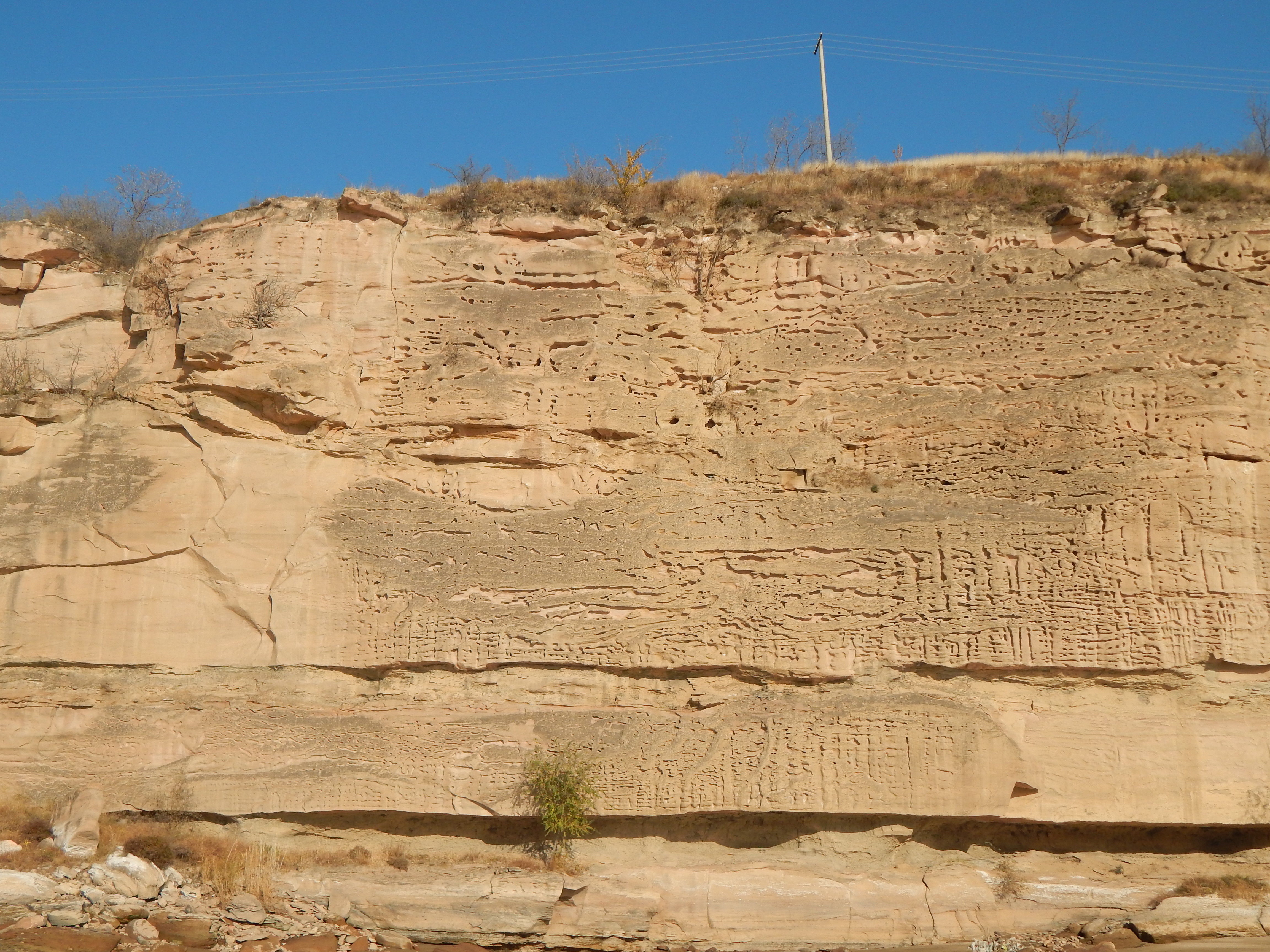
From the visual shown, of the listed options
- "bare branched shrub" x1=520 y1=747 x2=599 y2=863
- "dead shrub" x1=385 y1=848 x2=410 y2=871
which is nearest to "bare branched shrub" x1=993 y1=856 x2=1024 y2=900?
"bare branched shrub" x1=520 y1=747 x2=599 y2=863

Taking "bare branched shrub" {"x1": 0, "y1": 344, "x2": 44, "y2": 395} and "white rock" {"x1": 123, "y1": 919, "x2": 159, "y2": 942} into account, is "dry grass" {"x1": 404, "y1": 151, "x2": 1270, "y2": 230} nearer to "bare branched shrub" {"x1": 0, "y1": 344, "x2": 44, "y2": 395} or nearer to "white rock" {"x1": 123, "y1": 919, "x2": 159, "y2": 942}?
"bare branched shrub" {"x1": 0, "y1": 344, "x2": 44, "y2": 395}

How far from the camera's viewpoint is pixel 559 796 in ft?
22.3

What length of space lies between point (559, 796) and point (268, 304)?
4318 millimetres

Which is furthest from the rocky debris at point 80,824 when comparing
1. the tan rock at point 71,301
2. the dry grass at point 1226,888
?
the dry grass at point 1226,888

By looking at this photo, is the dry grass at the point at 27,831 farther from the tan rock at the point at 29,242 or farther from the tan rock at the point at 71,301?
the tan rock at the point at 29,242

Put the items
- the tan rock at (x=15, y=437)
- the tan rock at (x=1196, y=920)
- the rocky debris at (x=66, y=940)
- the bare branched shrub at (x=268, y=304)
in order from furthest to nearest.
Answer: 1. the bare branched shrub at (x=268, y=304)
2. the tan rock at (x=15, y=437)
3. the tan rock at (x=1196, y=920)
4. the rocky debris at (x=66, y=940)

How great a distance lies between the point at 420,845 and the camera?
23.3ft

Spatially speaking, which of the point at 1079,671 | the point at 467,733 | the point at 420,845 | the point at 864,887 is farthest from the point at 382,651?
the point at 1079,671

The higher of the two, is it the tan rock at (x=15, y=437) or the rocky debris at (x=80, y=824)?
the tan rock at (x=15, y=437)

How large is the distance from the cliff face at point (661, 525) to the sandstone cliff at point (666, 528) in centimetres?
3

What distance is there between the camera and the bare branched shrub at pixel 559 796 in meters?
6.78

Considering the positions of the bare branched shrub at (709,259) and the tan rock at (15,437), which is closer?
the tan rock at (15,437)

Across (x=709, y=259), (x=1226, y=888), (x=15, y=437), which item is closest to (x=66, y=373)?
(x=15, y=437)

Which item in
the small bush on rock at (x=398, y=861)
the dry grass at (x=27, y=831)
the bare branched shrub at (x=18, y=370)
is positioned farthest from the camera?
the bare branched shrub at (x=18, y=370)
